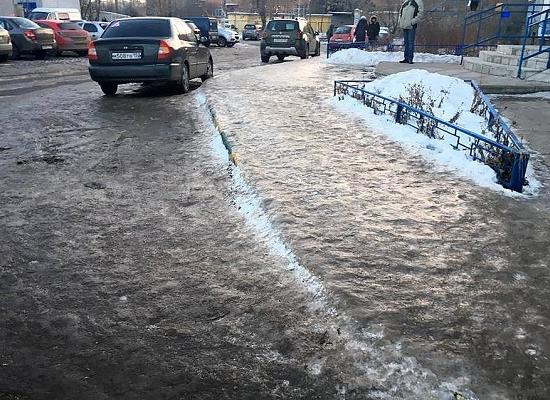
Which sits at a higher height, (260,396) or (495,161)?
(495,161)

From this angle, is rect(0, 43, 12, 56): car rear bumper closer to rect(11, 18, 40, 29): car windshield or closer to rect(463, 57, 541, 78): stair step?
rect(11, 18, 40, 29): car windshield

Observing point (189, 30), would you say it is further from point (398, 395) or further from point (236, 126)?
point (398, 395)

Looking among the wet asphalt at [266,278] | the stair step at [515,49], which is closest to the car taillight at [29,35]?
the wet asphalt at [266,278]

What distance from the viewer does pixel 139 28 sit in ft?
36.0

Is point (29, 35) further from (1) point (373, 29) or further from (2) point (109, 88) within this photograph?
(1) point (373, 29)

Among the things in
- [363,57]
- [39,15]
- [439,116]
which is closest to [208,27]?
[39,15]

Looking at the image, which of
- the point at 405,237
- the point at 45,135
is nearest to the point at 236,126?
the point at 45,135

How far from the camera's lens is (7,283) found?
11.2 feet

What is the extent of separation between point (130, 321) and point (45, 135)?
17.7 ft

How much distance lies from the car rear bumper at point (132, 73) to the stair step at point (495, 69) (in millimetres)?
7213

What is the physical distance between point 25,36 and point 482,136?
781 inches

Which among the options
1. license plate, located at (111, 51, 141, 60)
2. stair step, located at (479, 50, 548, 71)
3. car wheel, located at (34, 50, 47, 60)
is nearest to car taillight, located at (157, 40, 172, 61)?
license plate, located at (111, 51, 141, 60)

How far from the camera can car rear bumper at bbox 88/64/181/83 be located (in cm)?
1031

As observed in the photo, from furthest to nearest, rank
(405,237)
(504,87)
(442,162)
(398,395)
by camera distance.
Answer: (504,87) < (442,162) < (405,237) < (398,395)
